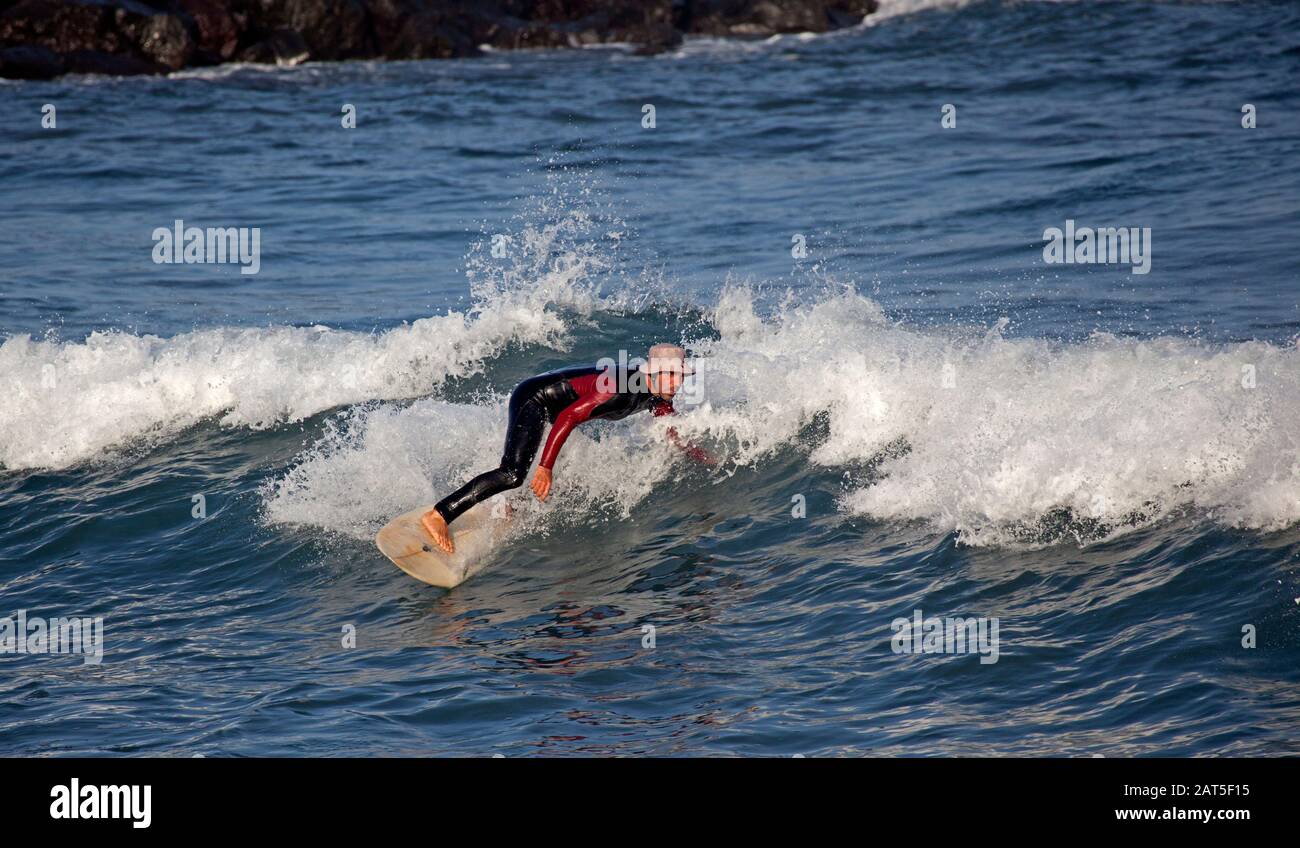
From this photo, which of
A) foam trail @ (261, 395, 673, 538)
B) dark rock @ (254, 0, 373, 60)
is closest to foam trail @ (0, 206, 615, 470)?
foam trail @ (261, 395, 673, 538)

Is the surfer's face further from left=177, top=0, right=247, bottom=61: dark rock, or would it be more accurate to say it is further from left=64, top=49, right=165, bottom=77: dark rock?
left=177, top=0, right=247, bottom=61: dark rock

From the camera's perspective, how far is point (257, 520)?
1023 centimetres

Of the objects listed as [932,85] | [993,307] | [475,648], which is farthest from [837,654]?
[932,85]

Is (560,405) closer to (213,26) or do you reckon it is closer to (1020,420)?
(1020,420)

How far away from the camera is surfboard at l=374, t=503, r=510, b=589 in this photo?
8.79 m

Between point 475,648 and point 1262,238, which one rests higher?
point 1262,238

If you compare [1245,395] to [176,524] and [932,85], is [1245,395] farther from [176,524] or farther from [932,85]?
[932,85]

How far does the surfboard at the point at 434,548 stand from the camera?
28.8ft

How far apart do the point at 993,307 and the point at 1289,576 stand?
602cm

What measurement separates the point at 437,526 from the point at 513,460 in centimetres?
67

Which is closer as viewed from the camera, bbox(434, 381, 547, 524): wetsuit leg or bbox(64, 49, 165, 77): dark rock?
bbox(434, 381, 547, 524): wetsuit leg

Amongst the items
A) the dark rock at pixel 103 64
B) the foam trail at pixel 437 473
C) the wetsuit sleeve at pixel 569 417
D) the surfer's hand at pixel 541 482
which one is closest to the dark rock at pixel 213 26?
the dark rock at pixel 103 64

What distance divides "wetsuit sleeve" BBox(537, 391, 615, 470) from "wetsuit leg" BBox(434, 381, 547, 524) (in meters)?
0.08

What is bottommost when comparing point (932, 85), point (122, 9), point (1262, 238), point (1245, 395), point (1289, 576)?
point (1289, 576)
